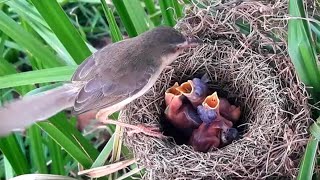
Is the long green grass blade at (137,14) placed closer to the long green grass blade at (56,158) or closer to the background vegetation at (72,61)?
the background vegetation at (72,61)

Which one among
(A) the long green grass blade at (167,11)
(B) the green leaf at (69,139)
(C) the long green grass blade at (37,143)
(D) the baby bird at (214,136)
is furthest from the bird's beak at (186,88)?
(C) the long green grass blade at (37,143)

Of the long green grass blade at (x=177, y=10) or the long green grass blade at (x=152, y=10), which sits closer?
the long green grass blade at (x=177, y=10)

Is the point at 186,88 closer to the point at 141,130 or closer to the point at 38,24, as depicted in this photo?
the point at 141,130

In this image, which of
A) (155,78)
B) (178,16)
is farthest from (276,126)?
(178,16)

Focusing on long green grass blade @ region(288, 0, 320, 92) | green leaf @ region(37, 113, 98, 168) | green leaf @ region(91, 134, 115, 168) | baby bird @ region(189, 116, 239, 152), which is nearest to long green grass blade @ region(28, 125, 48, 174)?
green leaf @ region(37, 113, 98, 168)

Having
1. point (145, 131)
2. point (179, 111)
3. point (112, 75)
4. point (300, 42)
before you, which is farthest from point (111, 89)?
point (300, 42)

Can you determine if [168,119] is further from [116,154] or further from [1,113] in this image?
[1,113]

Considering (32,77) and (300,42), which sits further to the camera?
(32,77)
